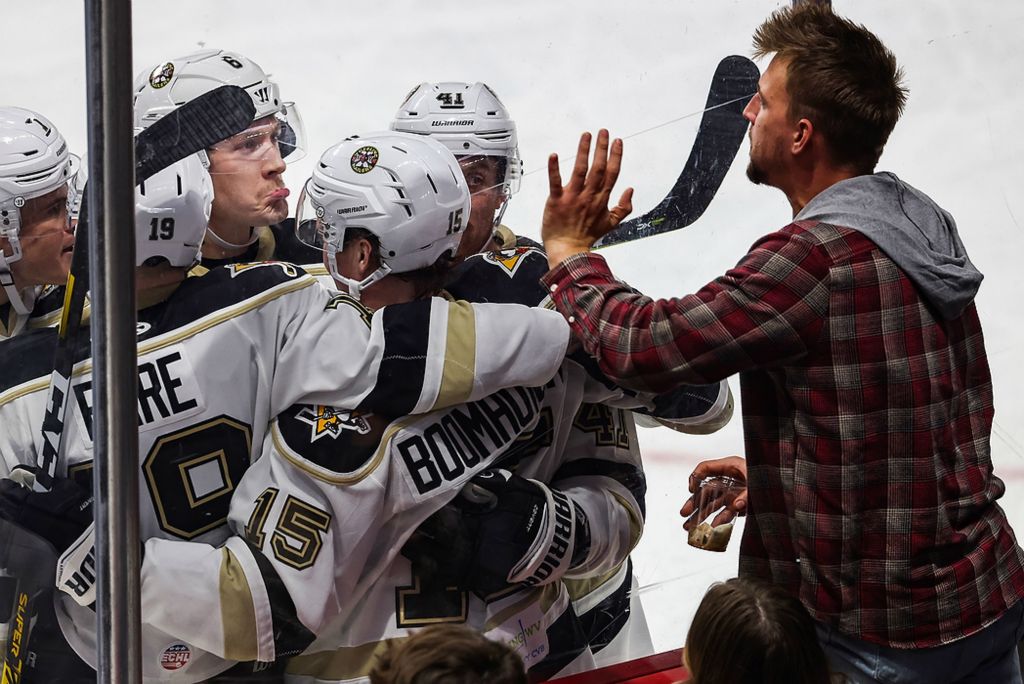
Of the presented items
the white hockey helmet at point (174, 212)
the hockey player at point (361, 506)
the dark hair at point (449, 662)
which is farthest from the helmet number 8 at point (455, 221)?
the dark hair at point (449, 662)

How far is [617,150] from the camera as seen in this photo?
6.35 ft

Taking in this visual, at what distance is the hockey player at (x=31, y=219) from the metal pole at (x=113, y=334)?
0.40ft

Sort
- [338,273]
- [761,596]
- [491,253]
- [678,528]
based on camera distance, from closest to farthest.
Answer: [761,596], [338,273], [491,253], [678,528]

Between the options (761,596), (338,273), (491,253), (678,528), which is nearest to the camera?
(761,596)

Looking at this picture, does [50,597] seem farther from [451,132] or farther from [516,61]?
[516,61]

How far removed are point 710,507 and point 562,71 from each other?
78 centimetres

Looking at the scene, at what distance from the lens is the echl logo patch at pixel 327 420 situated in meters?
1.75

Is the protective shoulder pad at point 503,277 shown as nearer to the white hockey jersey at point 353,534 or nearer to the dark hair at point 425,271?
the dark hair at point 425,271

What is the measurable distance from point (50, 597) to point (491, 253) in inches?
31.1

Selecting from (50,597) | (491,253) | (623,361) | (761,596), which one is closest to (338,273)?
(491,253)

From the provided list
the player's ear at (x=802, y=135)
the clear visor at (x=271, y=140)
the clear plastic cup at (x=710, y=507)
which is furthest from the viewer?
the clear plastic cup at (x=710, y=507)

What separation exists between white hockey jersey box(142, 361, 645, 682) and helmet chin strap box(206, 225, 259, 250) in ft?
0.79

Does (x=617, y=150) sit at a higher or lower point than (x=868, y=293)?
higher

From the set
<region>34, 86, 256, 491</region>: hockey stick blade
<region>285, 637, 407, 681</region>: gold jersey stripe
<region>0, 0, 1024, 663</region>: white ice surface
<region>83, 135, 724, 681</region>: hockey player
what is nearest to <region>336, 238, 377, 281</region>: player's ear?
<region>83, 135, 724, 681</region>: hockey player
